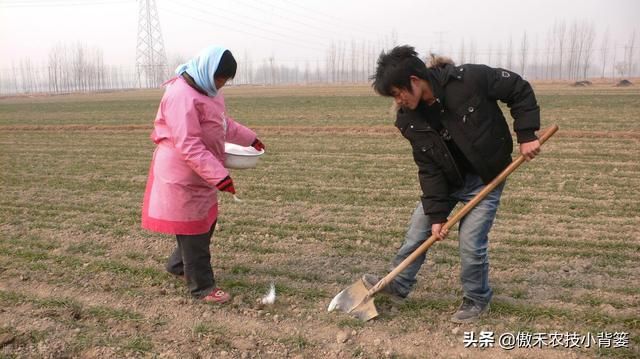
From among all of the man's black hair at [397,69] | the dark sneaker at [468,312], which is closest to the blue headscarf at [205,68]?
the man's black hair at [397,69]

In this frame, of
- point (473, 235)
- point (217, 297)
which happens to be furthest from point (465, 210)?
point (217, 297)

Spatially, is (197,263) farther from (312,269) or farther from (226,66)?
(226,66)

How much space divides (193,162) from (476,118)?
1.89m

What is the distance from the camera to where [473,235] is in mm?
3496

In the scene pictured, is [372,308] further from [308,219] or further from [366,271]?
[308,219]

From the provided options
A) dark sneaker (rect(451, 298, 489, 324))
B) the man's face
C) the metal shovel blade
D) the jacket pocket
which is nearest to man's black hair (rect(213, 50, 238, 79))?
the man's face

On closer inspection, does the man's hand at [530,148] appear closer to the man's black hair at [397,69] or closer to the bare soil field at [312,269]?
the man's black hair at [397,69]

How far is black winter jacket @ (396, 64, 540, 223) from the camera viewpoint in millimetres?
3219

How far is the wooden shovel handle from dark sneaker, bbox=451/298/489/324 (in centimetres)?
48

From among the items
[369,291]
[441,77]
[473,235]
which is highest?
[441,77]

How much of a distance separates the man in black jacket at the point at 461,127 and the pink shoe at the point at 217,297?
165cm

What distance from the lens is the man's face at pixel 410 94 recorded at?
3.16 meters

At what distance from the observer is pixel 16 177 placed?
30.2 feet

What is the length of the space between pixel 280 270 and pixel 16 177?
682 centimetres
